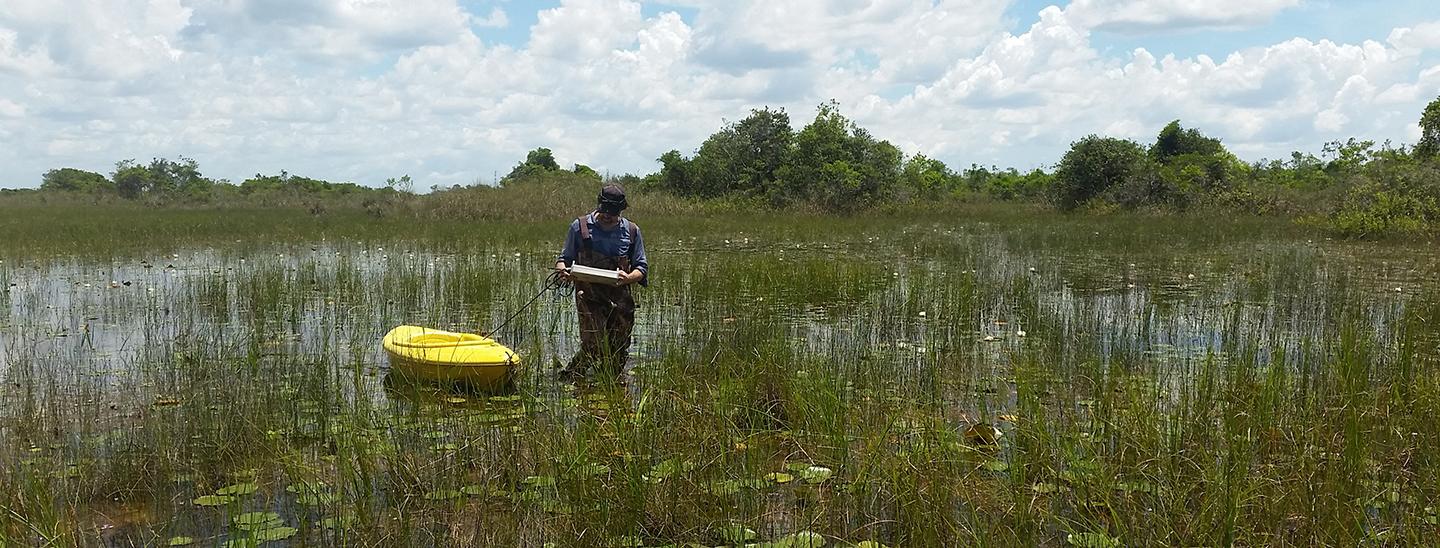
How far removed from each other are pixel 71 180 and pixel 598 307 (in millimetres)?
60653

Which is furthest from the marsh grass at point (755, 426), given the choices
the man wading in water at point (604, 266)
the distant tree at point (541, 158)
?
the distant tree at point (541, 158)

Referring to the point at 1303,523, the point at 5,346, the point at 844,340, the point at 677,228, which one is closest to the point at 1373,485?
the point at 1303,523

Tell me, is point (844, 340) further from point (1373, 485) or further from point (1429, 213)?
point (1429, 213)

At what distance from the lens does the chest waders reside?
20.2 ft

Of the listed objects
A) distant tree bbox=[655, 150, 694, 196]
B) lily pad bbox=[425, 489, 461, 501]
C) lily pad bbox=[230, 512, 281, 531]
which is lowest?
lily pad bbox=[230, 512, 281, 531]

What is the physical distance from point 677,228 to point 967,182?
32972 millimetres

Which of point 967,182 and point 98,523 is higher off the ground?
point 967,182

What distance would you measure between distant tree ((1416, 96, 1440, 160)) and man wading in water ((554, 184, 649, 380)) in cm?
2030

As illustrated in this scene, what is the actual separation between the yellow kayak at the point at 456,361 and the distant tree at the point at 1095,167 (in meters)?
29.6

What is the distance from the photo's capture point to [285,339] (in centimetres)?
745

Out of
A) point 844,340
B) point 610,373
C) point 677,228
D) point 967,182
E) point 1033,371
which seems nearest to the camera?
point 610,373

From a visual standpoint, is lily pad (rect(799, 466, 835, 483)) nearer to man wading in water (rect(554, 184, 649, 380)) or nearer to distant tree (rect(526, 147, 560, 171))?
man wading in water (rect(554, 184, 649, 380))

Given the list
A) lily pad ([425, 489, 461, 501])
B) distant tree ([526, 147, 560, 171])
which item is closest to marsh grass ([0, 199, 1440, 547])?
lily pad ([425, 489, 461, 501])

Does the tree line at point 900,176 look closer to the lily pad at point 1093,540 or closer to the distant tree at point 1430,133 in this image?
the distant tree at point 1430,133
